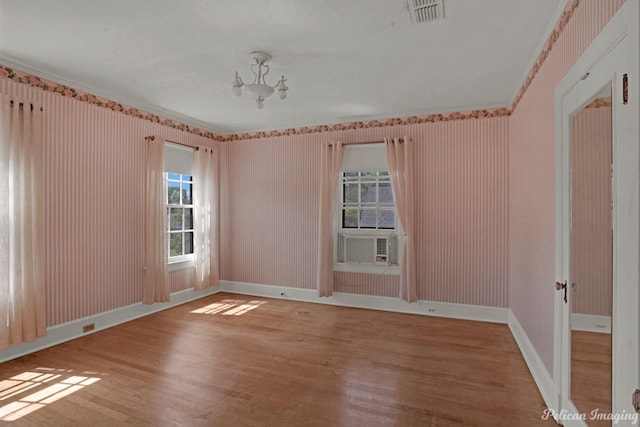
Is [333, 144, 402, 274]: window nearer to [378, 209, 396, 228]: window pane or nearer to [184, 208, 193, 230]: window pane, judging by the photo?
[378, 209, 396, 228]: window pane

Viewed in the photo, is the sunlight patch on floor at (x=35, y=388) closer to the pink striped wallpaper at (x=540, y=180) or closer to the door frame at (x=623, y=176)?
the door frame at (x=623, y=176)

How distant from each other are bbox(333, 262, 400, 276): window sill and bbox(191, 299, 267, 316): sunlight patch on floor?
1283mm

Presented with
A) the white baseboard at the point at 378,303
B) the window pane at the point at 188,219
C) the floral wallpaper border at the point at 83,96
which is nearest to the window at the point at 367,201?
the white baseboard at the point at 378,303

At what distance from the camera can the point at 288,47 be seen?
2789 mm

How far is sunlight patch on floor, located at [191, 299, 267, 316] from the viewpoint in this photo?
4660mm

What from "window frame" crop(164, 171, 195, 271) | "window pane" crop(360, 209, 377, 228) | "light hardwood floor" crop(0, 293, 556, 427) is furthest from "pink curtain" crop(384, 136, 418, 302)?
"window frame" crop(164, 171, 195, 271)

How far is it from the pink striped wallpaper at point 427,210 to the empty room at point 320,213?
3 cm

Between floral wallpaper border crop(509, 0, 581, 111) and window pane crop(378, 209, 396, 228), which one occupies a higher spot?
floral wallpaper border crop(509, 0, 581, 111)

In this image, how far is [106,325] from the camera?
3.97m

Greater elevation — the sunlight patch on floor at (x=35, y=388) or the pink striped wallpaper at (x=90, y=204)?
the pink striped wallpaper at (x=90, y=204)

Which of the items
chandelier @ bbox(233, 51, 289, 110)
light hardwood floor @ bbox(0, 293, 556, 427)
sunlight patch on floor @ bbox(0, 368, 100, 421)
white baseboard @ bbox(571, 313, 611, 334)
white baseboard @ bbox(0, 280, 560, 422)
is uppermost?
chandelier @ bbox(233, 51, 289, 110)

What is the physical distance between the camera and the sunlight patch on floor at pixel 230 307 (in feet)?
15.3

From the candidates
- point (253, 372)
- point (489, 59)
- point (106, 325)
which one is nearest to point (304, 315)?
point (253, 372)

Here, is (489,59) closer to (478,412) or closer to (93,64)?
(478,412)
